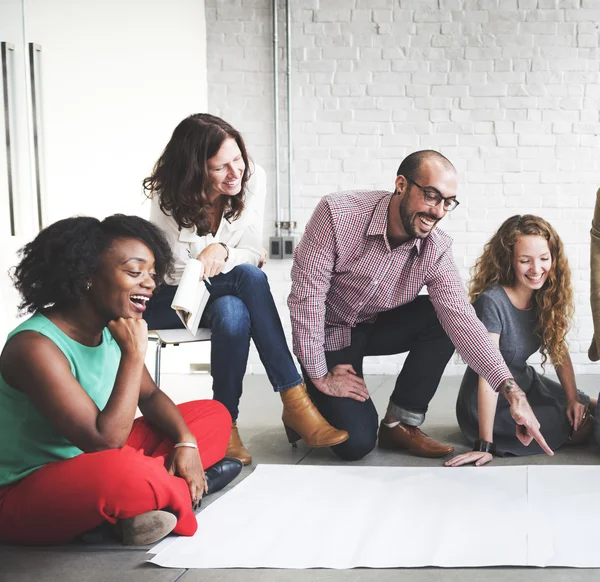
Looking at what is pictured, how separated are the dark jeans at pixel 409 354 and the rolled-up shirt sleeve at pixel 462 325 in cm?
13

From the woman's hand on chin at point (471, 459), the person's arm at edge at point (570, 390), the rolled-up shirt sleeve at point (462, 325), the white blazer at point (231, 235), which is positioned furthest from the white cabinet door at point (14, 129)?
the person's arm at edge at point (570, 390)

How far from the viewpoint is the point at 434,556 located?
1.76 meters

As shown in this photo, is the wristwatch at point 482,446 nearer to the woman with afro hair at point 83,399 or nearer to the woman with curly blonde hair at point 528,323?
the woman with curly blonde hair at point 528,323

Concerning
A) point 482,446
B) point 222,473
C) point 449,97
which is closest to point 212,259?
point 222,473

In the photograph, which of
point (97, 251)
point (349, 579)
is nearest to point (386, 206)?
point (97, 251)

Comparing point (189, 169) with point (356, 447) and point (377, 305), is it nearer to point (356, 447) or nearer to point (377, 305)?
point (377, 305)

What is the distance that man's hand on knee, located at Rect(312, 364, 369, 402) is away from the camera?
272 cm

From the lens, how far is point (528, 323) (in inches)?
111

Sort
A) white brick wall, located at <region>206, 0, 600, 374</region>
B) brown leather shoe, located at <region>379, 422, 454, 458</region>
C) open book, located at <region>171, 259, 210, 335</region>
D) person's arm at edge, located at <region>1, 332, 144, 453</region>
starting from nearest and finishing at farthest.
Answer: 1. person's arm at edge, located at <region>1, 332, 144, 453</region>
2. open book, located at <region>171, 259, 210, 335</region>
3. brown leather shoe, located at <region>379, 422, 454, 458</region>
4. white brick wall, located at <region>206, 0, 600, 374</region>

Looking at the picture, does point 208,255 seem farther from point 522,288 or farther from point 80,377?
point 522,288

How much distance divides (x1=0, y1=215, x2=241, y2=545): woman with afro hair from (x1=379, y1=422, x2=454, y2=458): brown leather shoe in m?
0.97

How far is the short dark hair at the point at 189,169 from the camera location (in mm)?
2727

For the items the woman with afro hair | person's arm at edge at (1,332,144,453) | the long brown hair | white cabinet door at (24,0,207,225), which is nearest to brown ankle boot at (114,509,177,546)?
the woman with afro hair

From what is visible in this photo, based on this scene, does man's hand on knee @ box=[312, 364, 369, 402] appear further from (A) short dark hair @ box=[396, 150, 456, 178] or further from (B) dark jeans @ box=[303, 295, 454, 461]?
(A) short dark hair @ box=[396, 150, 456, 178]
